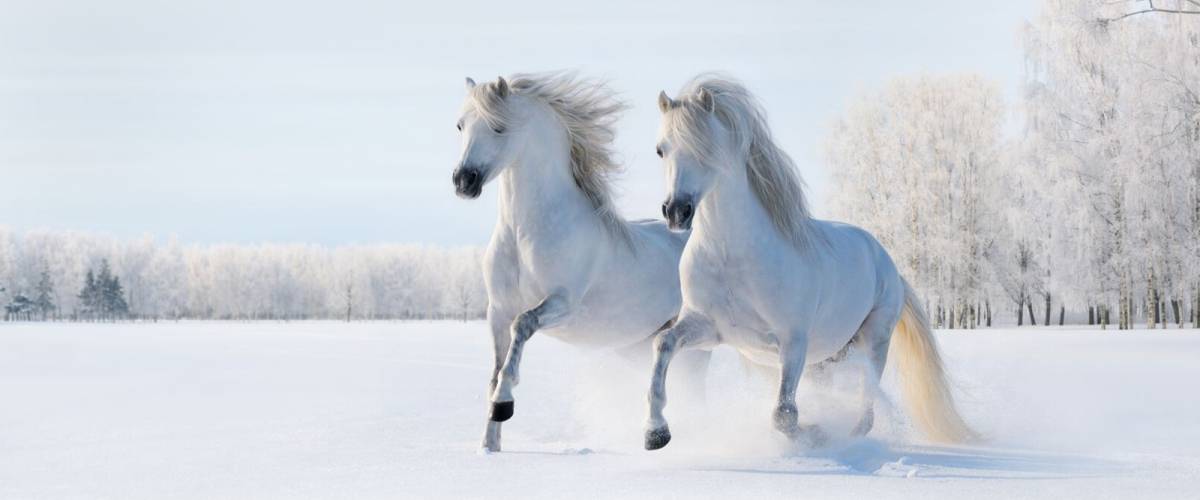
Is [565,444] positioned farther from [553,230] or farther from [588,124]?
[588,124]

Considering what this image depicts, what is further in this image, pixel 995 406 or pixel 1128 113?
pixel 1128 113

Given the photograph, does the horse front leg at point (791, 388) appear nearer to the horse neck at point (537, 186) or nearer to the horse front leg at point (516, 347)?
the horse front leg at point (516, 347)

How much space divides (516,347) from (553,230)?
898 mm

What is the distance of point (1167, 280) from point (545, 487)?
93.5ft

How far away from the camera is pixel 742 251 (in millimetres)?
5711

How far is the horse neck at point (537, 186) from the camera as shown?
648 centimetres

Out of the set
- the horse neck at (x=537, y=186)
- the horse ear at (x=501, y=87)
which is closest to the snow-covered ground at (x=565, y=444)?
the horse neck at (x=537, y=186)

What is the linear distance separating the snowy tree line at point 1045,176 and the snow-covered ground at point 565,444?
17408mm

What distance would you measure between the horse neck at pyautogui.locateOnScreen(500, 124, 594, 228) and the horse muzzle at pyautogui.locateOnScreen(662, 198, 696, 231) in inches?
53.1

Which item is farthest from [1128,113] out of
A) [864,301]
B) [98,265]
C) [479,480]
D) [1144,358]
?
[98,265]

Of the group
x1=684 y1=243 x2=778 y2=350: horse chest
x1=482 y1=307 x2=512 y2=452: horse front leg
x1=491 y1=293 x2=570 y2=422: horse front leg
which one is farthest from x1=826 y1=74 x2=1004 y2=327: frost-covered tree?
x1=684 y1=243 x2=778 y2=350: horse chest

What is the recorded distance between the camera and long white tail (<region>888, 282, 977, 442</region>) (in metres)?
7.11

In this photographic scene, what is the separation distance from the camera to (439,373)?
13.8m

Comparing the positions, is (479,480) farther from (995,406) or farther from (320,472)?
(995,406)
